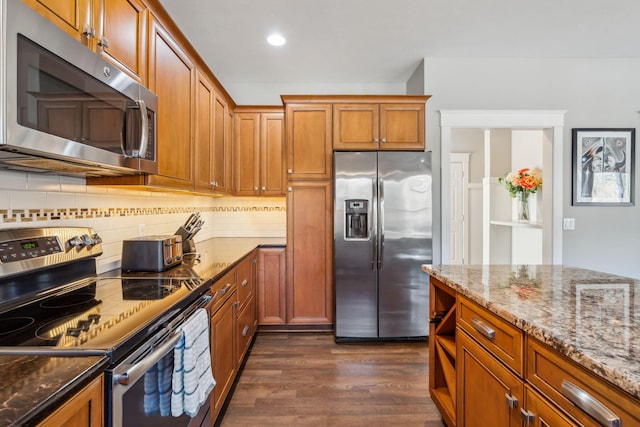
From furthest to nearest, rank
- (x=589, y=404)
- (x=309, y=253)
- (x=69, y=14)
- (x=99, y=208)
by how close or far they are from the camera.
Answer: (x=309, y=253) < (x=99, y=208) < (x=69, y=14) < (x=589, y=404)

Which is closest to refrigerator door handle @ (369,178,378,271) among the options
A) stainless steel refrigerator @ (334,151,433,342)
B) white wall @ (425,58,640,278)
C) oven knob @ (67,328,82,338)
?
stainless steel refrigerator @ (334,151,433,342)

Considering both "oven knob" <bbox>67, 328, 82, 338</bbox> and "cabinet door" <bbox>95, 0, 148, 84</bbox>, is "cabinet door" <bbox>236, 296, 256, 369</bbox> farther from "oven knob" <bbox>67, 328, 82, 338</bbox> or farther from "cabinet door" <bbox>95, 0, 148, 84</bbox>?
"cabinet door" <bbox>95, 0, 148, 84</bbox>

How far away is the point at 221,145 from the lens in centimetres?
302

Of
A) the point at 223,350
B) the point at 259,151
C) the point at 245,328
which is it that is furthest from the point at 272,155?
the point at 223,350

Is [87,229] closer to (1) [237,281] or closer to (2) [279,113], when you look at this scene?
(1) [237,281]

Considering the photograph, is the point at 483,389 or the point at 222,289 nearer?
the point at 483,389

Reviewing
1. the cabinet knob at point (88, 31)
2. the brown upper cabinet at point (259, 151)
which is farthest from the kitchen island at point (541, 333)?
the brown upper cabinet at point (259, 151)

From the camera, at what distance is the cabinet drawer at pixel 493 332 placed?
111 cm

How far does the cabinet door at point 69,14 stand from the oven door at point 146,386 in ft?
3.70

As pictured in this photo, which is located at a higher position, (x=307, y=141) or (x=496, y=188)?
(x=307, y=141)

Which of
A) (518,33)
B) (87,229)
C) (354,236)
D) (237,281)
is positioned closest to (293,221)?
(354,236)

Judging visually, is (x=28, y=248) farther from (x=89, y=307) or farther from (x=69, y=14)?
(x=69, y=14)

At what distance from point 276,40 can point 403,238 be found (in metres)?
2.07

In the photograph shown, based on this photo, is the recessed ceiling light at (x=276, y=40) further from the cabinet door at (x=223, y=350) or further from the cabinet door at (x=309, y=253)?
the cabinet door at (x=223, y=350)
